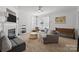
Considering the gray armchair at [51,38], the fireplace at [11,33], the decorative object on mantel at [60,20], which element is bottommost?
the gray armchair at [51,38]

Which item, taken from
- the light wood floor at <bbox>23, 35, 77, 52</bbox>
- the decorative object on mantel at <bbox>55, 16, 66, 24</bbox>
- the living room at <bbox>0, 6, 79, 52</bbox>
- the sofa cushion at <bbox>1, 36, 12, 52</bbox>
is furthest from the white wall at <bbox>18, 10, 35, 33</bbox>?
the decorative object on mantel at <bbox>55, 16, 66, 24</bbox>

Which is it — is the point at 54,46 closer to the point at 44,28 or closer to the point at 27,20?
the point at 44,28

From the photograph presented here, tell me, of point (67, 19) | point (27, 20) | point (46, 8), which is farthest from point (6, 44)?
point (67, 19)

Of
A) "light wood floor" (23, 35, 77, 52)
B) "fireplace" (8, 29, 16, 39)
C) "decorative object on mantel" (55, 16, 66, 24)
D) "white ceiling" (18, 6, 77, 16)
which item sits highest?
"white ceiling" (18, 6, 77, 16)

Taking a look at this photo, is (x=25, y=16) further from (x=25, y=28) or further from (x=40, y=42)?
(x=40, y=42)

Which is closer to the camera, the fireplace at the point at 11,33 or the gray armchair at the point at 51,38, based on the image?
the fireplace at the point at 11,33

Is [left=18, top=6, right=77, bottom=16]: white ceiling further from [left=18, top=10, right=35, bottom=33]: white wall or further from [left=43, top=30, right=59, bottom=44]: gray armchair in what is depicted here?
[left=43, top=30, right=59, bottom=44]: gray armchair

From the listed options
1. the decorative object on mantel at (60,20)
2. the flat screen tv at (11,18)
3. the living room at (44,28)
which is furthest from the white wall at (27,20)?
the decorative object on mantel at (60,20)

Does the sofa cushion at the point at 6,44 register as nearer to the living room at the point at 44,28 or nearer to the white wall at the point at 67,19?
the living room at the point at 44,28

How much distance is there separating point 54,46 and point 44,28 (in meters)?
0.42

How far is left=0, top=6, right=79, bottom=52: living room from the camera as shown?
1896 mm

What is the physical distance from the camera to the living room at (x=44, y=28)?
1.90m

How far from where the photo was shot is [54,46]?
6.44 feet

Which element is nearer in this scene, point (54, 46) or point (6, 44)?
point (6, 44)
